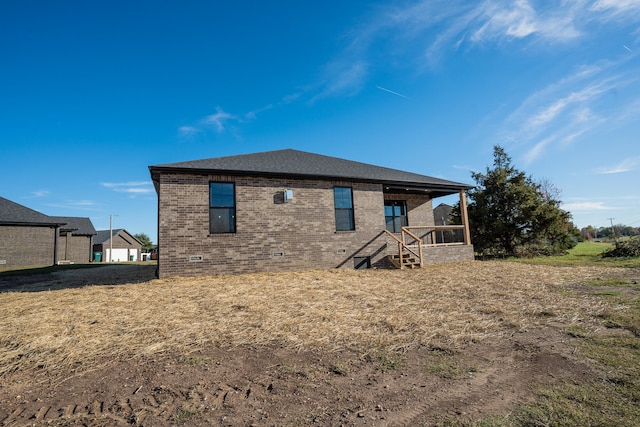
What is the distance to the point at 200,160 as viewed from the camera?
445 inches

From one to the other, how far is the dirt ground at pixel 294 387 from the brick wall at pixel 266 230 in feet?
22.0

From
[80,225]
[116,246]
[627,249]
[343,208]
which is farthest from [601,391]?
[116,246]

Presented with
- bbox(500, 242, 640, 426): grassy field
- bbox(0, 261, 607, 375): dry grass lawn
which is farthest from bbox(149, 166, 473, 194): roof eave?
bbox(500, 242, 640, 426): grassy field

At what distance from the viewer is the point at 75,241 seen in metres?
32.5

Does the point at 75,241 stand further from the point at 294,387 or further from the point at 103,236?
the point at 294,387

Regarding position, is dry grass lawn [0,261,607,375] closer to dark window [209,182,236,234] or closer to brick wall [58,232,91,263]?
dark window [209,182,236,234]

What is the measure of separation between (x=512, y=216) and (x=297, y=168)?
49.7 feet

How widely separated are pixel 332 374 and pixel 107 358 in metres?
2.67

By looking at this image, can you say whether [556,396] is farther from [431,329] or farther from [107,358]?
[107,358]

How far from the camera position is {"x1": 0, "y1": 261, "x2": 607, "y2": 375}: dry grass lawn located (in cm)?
399

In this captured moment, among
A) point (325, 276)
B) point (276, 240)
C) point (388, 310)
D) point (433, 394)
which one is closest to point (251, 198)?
point (276, 240)

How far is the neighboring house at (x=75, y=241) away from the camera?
29.9m

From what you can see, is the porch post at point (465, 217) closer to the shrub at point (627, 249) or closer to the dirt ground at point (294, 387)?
the shrub at point (627, 249)

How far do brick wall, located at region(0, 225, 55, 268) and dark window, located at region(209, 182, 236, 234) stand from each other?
19.4 metres
